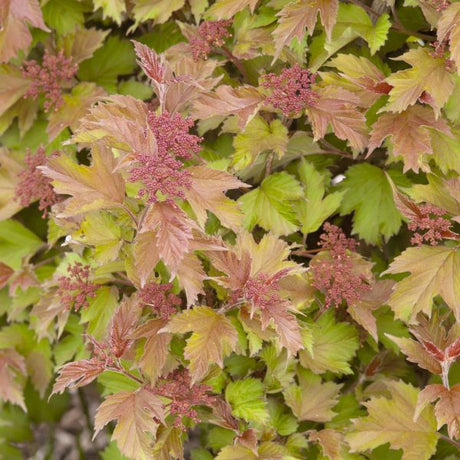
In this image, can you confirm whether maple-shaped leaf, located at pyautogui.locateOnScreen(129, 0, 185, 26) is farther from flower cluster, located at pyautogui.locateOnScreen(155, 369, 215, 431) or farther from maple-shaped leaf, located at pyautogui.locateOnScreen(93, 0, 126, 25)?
flower cluster, located at pyautogui.locateOnScreen(155, 369, 215, 431)

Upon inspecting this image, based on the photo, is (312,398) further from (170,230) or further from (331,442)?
(170,230)

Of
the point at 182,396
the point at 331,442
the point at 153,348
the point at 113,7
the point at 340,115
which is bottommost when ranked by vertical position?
the point at 331,442

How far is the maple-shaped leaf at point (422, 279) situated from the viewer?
1211 mm

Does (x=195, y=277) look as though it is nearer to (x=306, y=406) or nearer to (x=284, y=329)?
(x=284, y=329)

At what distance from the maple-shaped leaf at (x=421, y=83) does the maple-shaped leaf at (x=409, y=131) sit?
0.03 m

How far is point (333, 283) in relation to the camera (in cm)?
134

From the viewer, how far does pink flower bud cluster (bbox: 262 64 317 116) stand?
1244 mm

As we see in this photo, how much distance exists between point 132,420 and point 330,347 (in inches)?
19.7

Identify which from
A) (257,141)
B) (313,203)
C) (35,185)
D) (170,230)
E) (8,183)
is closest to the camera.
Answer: (170,230)

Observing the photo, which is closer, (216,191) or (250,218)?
(216,191)

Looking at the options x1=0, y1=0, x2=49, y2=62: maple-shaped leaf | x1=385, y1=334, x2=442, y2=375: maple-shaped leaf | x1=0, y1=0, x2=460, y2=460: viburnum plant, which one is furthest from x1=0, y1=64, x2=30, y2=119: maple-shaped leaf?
x1=385, y1=334, x2=442, y2=375: maple-shaped leaf

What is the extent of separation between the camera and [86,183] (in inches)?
45.4

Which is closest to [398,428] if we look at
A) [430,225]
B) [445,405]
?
[445,405]

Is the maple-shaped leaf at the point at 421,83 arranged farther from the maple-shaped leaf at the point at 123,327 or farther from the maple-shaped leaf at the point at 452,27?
the maple-shaped leaf at the point at 123,327
